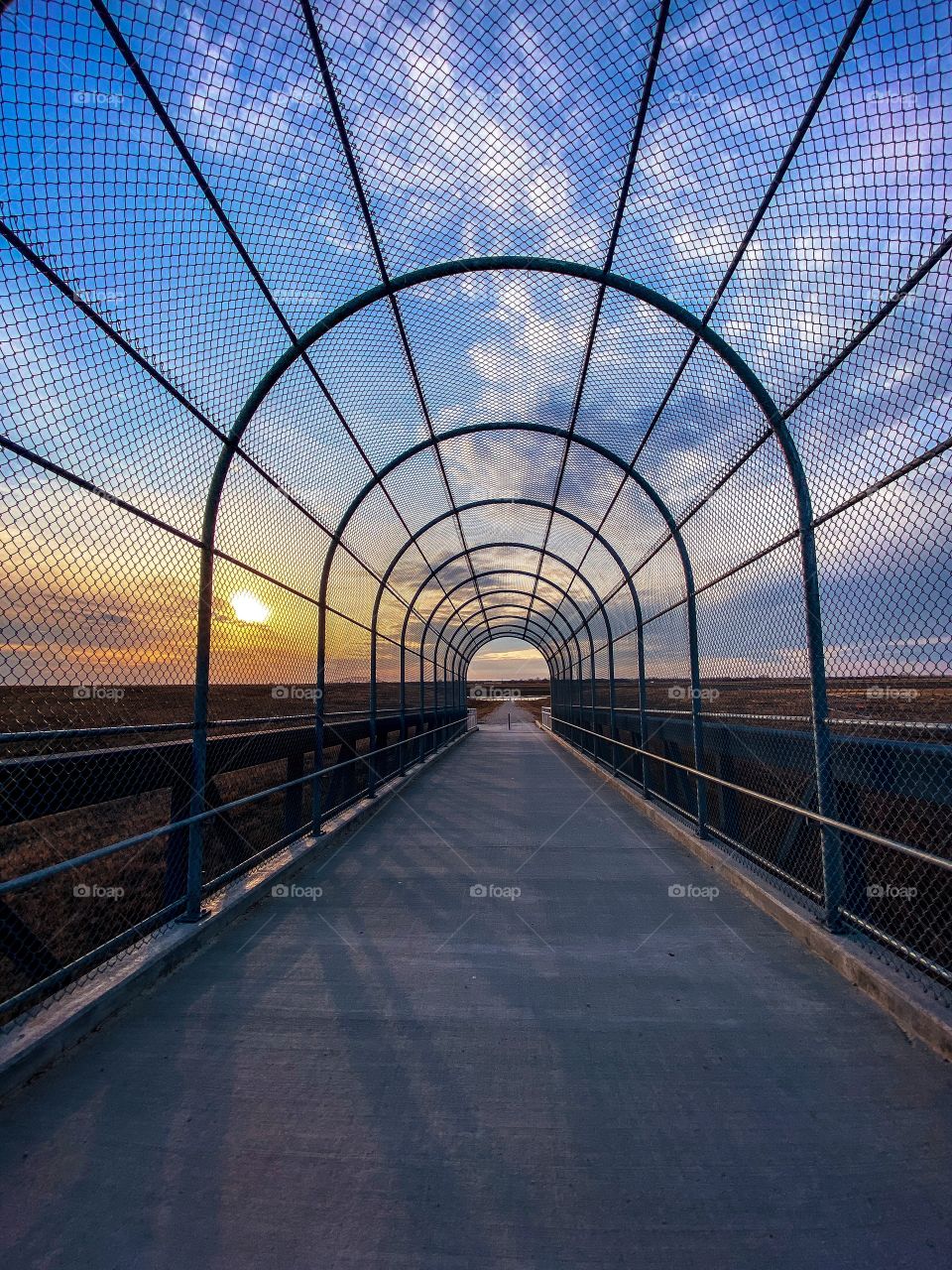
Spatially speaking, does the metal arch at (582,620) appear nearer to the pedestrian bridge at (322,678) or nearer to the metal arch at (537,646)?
the metal arch at (537,646)

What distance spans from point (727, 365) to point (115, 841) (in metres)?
Answer: 6.17

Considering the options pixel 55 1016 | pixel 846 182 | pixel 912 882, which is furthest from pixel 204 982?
pixel 912 882

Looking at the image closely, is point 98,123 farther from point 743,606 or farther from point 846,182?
point 743,606

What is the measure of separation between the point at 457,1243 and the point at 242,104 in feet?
14.8

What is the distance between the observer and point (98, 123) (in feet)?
8.63
